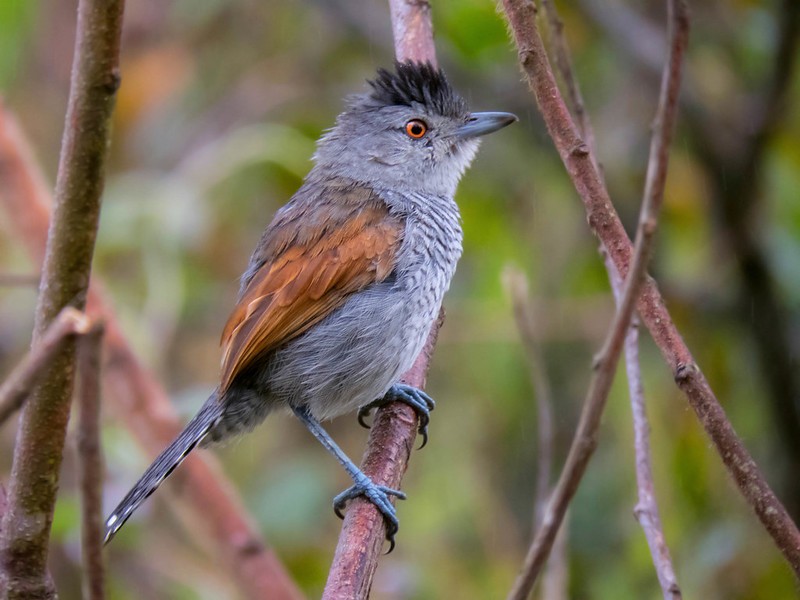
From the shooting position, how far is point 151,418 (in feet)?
12.0

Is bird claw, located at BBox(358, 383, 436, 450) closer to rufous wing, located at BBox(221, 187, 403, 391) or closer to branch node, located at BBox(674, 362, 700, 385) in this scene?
rufous wing, located at BBox(221, 187, 403, 391)

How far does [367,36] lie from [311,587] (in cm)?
278

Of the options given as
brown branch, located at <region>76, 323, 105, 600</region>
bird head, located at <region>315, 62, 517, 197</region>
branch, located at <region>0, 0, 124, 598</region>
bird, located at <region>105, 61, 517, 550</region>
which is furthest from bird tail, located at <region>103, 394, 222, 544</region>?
brown branch, located at <region>76, 323, 105, 600</region>

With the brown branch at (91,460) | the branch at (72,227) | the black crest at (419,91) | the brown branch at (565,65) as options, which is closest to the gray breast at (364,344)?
the black crest at (419,91)

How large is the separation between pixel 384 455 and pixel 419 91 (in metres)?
1.61

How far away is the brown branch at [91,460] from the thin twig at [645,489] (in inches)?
45.2

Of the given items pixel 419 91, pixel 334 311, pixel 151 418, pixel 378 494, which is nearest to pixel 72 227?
pixel 378 494

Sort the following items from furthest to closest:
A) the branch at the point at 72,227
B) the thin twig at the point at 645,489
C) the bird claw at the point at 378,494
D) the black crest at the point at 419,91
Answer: the black crest at the point at 419,91 < the bird claw at the point at 378,494 < the thin twig at the point at 645,489 < the branch at the point at 72,227

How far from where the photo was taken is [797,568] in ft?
6.40

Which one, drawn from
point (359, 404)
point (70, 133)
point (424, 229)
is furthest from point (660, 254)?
point (70, 133)

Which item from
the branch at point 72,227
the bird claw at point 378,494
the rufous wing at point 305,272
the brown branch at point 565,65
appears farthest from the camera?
the rufous wing at point 305,272

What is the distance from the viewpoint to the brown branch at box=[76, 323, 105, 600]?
1.24 metres

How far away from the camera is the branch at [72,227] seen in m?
1.66

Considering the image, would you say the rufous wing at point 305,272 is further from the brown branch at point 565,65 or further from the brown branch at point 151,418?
the brown branch at point 565,65
